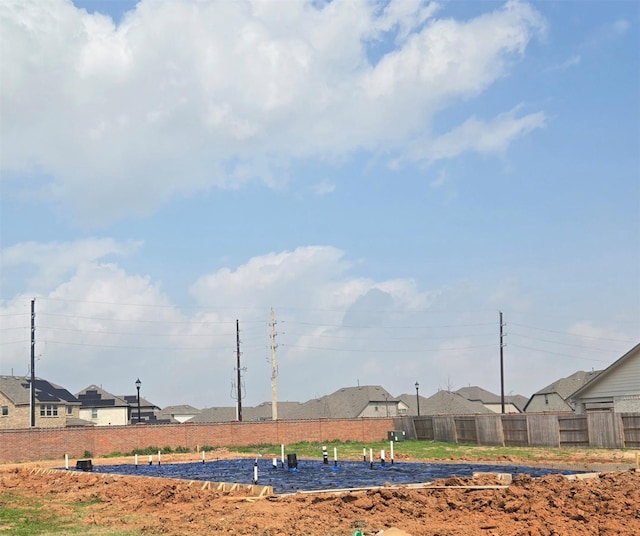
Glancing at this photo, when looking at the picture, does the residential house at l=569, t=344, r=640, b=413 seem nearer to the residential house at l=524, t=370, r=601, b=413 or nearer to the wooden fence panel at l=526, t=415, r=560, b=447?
the wooden fence panel at l=526, t=415, r=560, b=447

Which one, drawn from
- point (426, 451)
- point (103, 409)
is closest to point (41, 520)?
point (426, 451)

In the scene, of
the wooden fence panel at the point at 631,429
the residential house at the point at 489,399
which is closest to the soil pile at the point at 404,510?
the wooden fence panel at the point at 631,429

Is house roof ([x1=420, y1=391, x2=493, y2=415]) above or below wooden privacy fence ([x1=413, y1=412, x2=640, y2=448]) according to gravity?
above

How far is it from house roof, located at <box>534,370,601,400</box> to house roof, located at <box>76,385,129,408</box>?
52642mm

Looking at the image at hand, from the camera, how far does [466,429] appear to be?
48562 millimetres

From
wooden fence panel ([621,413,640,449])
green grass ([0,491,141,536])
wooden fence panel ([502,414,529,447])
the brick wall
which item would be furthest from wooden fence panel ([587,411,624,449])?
green grass ([0,491,141,536])

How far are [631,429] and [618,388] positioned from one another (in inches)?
249

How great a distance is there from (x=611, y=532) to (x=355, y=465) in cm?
2138

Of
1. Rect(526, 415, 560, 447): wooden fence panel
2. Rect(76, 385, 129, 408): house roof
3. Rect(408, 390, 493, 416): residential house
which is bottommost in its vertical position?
Rect(526, 415, 560, 447): wooden fence panel

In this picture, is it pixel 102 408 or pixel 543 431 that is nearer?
pixel 543 431

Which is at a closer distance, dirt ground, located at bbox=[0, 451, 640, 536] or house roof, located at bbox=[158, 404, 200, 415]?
dirt ground, located at bbox=[0, 451, 640, 536]

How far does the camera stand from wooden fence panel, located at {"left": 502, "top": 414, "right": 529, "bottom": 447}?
1709 inches

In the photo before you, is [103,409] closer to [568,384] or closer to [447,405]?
[447,405]

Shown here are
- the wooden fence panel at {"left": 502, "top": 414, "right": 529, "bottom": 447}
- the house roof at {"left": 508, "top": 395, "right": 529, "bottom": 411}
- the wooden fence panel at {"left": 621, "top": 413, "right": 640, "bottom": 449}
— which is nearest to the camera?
the wooden fence panel at {"left": 621, "top": 413, "right": 640, "bottom": 449}
